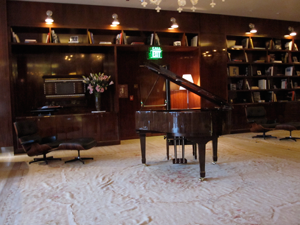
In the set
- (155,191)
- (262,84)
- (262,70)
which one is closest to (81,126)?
(155,191)

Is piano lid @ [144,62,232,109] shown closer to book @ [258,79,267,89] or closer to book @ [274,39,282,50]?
book @ [258,79,267,89]

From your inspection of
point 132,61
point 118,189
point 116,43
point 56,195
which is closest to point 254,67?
point 132,61

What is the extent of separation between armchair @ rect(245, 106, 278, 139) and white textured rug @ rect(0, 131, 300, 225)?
1.40 meters

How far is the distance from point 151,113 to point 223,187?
1.37 metres

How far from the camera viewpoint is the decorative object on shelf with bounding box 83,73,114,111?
6301mm

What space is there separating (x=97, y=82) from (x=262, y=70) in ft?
17.2

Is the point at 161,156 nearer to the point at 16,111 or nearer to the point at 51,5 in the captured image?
the point at 16,111

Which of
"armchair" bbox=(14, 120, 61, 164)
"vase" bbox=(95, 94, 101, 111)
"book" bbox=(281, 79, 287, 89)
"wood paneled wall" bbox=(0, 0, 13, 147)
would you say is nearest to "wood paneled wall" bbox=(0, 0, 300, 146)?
"wood paneled wall" bbox=(0, 0, 13, 147)

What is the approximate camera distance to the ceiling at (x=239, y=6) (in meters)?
6.27

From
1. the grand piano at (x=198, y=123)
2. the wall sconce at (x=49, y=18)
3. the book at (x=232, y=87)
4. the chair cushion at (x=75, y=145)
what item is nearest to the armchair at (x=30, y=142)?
the chair cushion at (x=75, y=145)

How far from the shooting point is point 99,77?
6328 millimetres

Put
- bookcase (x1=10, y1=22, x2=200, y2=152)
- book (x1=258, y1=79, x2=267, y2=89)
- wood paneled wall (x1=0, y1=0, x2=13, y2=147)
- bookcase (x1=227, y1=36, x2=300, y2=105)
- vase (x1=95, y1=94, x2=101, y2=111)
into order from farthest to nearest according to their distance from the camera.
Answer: book (x1=258, y1=79, x2=267, y2=89) → bookcase (x1=227, y1=36, x2=300, y2=105) → vase (x1=95, y1=94, x2=101, y2=111) → bookcase (x1=10, y1=22, x2=200, y2=152) → wood paneled wall (x1=0, y1=0, x2=13, y2=147)

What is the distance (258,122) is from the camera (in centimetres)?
654

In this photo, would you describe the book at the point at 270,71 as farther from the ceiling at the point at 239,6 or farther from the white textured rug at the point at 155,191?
the white textured rug at the point at 155,191
